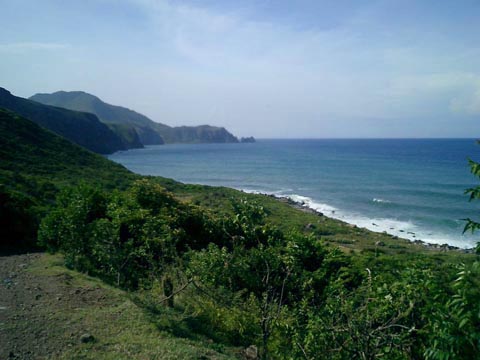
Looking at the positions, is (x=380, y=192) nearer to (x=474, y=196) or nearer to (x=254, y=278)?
(x=254, y=278)

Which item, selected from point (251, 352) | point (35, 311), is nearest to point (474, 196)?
point (251, 352)

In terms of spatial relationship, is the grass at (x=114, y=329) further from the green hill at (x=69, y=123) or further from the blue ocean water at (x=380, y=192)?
the green hill at (x=69, y=123)

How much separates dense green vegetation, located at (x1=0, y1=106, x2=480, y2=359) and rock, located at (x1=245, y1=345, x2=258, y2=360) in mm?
181

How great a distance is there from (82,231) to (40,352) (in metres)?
4.68

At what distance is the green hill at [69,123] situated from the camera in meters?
88.7

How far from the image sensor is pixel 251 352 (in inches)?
238

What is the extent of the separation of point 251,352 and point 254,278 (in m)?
2.01

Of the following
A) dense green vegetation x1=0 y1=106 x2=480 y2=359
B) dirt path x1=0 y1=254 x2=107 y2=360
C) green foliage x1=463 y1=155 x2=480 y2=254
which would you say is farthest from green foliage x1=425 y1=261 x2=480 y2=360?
dirt path x1=0 y1=254 x2=107 y2=360

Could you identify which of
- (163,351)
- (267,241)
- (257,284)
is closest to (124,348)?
(163,351)

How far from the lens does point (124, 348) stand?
5.34 m

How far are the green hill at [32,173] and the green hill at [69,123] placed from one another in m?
44.7

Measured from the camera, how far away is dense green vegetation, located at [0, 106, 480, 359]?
4.10m

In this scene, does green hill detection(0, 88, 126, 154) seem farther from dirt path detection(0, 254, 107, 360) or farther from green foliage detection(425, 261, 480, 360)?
green foliage detection(425, 261, 480, 360)

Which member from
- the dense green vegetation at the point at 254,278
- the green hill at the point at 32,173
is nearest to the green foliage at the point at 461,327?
the dense green vegetation at the point at 254,278
